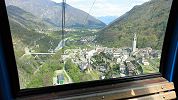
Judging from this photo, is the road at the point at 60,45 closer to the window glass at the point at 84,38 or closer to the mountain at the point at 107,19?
the window glass at the point at 84,38

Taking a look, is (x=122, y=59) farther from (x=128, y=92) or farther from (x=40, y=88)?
(x=40, y=88)

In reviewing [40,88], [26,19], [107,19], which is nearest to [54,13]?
[26,19]

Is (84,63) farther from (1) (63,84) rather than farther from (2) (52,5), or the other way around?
(2) (52,5)

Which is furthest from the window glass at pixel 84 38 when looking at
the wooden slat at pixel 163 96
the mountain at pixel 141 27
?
the wooden slat at pixel 163 96

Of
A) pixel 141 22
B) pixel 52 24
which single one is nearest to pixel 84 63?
pixel 52 24

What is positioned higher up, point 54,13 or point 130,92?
point 54,13

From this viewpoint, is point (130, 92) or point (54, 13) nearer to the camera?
point (54, 13)

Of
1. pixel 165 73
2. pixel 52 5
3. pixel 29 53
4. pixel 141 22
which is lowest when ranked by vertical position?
pixel 165 73
